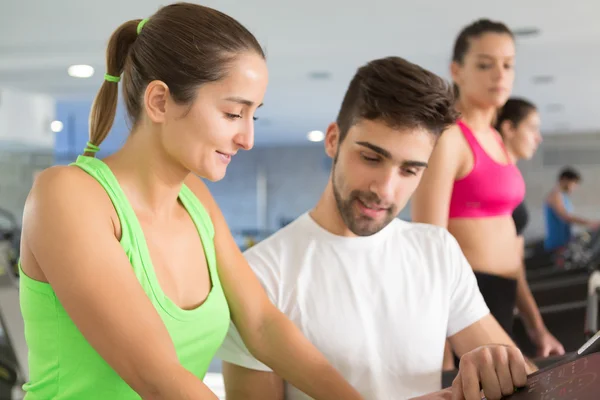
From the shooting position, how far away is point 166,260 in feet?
2.92

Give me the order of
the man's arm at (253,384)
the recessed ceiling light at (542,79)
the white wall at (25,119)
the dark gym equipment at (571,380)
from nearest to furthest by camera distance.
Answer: the dark gym equipment at (571,380) < the man's arm at (253,384) < the recessed ceiling light at (542,79) < the white wall at (25,119)

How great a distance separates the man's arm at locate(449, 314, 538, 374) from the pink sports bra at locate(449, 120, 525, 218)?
1.63ft

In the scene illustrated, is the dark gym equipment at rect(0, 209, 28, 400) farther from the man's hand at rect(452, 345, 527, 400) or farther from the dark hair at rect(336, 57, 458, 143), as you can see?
the man's hand at rect(452, 345, 527, 400)

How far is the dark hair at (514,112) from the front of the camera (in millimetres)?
2141

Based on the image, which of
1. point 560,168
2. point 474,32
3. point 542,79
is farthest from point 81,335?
point 560,168

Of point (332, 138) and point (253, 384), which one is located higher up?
point (332, 138)

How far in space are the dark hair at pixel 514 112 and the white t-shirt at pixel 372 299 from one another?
41.9 inches

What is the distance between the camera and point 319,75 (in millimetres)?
6398

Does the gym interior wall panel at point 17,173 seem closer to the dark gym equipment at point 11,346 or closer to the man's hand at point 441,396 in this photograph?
the dark gym equipment at point 11,346

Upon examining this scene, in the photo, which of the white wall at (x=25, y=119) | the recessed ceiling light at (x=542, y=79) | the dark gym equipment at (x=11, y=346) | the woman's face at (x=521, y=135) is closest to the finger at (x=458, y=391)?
the woman's face at (x=521, y=135)

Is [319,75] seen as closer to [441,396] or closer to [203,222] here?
[203,222]

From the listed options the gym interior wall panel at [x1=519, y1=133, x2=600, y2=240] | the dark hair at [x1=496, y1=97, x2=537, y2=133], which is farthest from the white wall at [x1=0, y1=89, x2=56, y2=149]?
the gym interior wall panel at [x1=519, y1=133, x2=600, y2=240]

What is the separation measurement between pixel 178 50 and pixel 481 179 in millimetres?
985

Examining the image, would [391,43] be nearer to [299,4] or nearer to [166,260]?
[299,4]
